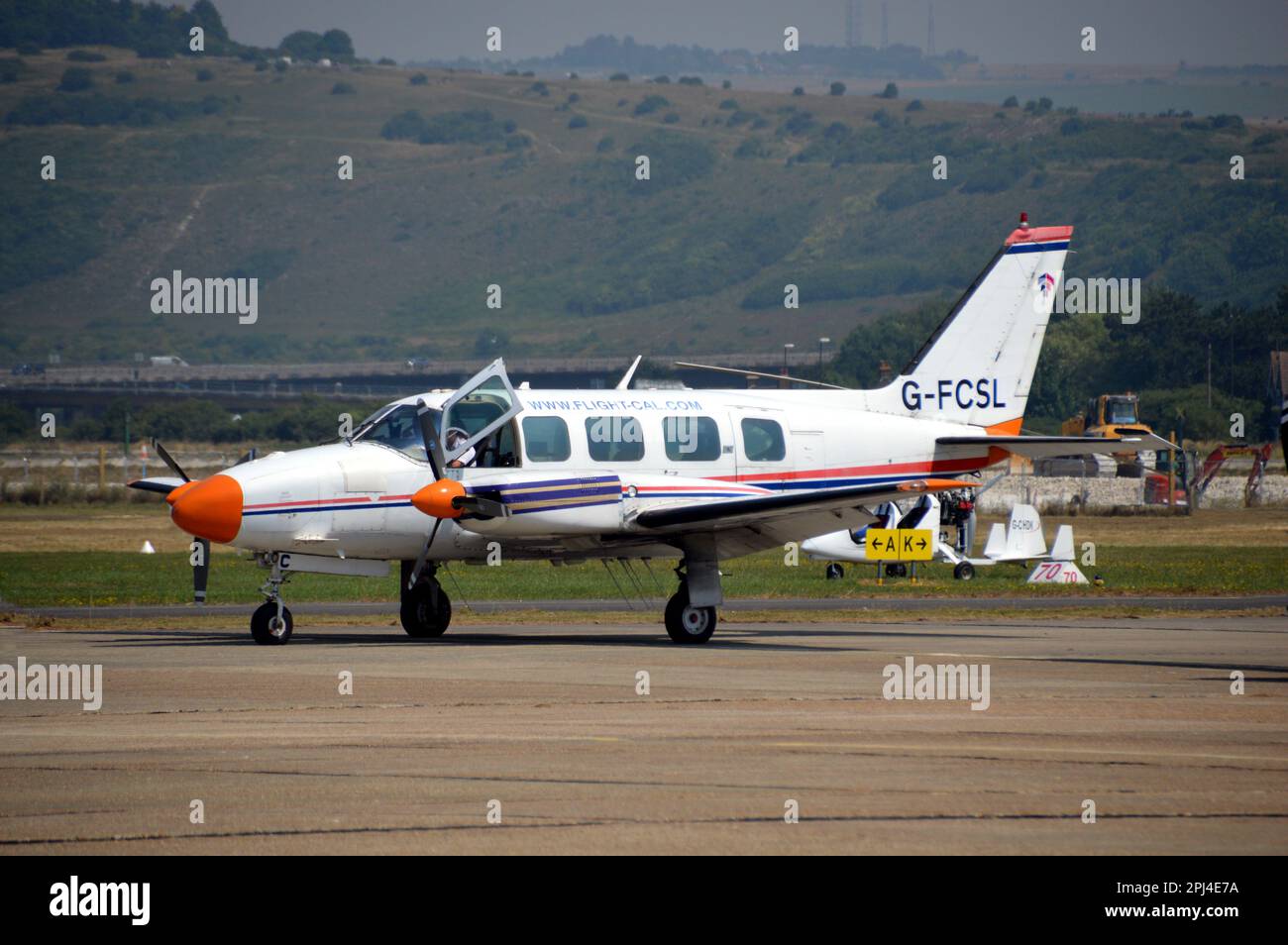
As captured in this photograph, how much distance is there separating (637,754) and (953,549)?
1159 inches

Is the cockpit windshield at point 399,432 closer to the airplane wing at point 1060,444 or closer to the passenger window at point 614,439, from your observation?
the passenger window at point 614,439

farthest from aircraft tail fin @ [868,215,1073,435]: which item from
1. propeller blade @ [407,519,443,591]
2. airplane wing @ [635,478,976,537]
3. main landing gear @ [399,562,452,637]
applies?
propeller blade @ [407,519,443,591]

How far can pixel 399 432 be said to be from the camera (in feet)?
76.7

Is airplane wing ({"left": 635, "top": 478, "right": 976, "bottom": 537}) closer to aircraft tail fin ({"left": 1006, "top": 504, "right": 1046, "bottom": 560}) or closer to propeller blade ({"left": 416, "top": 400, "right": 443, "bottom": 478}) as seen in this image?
propeller blade ({"left": 416, "top": 400, "right": 443, "bottom": 478})

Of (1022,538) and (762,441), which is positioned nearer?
(762,441)

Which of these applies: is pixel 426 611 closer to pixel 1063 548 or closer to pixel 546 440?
pixel 546 440

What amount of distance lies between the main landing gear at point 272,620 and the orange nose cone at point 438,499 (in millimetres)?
2200

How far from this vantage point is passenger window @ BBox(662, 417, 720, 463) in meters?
24.3

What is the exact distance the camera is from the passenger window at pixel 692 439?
24312mm

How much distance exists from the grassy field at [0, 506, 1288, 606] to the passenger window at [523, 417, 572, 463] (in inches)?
377

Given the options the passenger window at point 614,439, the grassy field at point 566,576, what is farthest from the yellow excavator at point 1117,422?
the passenger window at point 614,439

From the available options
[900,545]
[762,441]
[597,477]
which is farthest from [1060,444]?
[900,545]
